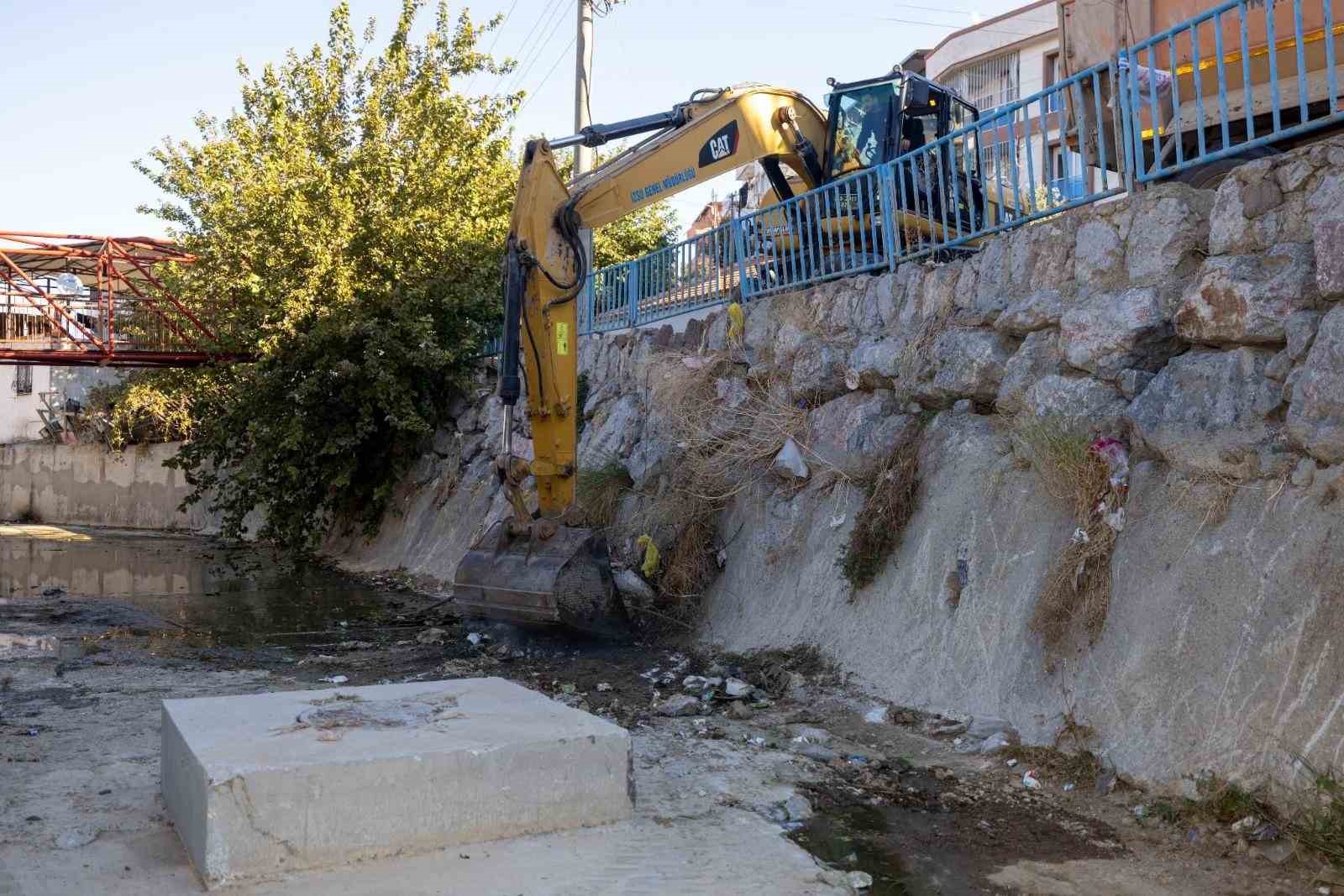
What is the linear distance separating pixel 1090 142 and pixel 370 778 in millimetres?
6120

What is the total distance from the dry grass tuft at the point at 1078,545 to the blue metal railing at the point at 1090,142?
179 cm

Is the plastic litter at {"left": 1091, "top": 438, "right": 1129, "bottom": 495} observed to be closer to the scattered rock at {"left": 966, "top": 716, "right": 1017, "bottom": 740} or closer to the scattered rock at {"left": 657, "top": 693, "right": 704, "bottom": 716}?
the scattered rock at {"left": 966, "top": 716, "right": 1017, "bottom": 740}

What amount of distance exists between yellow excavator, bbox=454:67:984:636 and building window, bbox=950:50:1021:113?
21862 millimetres

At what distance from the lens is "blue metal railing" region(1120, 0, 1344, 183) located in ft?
20.5

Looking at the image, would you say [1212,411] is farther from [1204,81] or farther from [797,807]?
[797,807]

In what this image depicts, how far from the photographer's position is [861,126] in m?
10.7

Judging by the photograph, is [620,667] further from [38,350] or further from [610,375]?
[38,350]

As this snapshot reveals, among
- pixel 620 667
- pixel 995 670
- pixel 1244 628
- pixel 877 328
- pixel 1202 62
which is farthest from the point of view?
pixel 877 328

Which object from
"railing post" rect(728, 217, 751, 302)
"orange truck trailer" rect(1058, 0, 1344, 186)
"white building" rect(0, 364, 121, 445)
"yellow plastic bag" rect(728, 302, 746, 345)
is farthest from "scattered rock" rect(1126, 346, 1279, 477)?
"white building" rect(0, 364, 121, 445)

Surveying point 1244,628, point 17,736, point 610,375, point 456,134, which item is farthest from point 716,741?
point 456,134

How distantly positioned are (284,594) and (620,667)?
6876 mm

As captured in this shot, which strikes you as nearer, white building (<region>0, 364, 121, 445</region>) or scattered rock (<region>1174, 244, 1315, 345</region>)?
scattered rock (<region>1174, 244, 1315, 345</region>)

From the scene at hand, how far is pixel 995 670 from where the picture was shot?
6.38 m

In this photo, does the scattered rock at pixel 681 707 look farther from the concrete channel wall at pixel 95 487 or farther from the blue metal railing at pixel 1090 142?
the concrete channel wall at pixel 95 487
